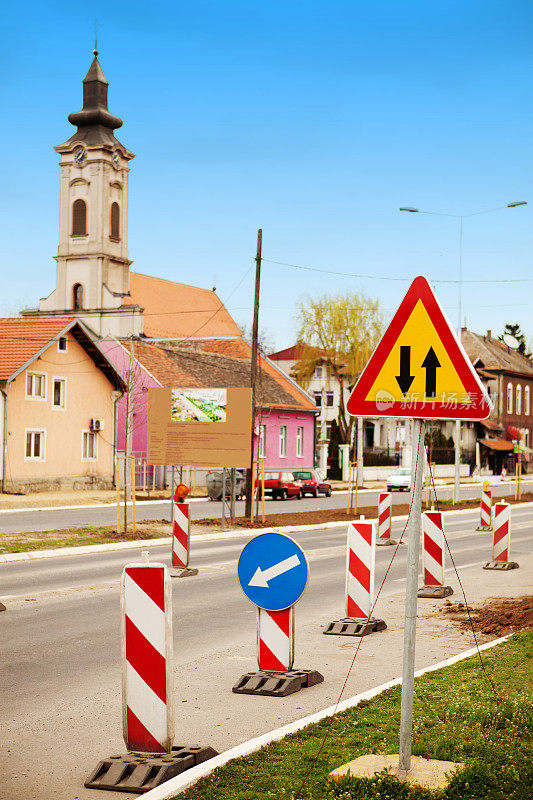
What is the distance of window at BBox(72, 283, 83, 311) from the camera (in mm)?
65938

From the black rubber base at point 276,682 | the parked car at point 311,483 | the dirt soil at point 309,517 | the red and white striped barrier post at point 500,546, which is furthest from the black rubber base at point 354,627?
the parked car at point 311,483

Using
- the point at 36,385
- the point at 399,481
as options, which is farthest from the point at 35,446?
the point at 399,481

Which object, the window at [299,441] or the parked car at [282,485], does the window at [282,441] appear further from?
the parked car at [282,485]

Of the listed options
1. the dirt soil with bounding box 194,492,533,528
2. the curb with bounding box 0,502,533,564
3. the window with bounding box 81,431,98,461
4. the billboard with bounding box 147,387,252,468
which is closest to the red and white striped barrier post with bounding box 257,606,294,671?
the curb with bounding box 0,502,533,564

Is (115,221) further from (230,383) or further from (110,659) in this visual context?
(110,659)

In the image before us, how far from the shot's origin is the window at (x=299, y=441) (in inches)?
2437

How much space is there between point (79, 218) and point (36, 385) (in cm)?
2522

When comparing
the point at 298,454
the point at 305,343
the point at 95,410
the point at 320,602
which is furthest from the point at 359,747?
the point at 305,343

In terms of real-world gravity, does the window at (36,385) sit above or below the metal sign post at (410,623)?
above

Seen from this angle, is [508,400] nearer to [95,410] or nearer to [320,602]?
[95,410]

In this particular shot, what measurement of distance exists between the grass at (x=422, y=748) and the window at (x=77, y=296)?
60.3m

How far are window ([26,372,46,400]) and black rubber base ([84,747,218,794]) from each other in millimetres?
37622

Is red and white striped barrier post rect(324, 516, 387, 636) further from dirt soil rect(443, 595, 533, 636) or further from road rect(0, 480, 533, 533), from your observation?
road rect(0, 480, 533, 533)

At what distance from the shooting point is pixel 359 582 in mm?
10875
